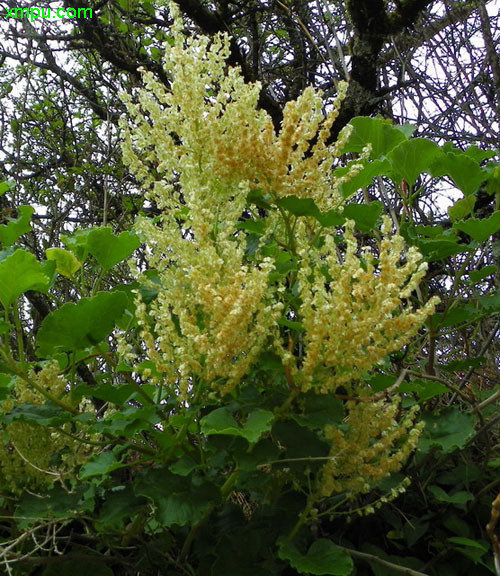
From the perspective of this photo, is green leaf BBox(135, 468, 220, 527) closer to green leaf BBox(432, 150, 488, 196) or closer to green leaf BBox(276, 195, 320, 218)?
green leaf BBox(276, 195, 320, 218)

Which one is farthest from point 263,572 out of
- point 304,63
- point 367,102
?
point 304,63

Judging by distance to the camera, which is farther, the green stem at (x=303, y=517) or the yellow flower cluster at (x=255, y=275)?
the green stem at (x=303, y=517)

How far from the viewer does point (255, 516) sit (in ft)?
3.89

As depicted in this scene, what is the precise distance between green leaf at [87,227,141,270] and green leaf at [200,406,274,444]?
1.64ft

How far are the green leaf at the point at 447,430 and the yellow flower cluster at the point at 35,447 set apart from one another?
2.25 feet

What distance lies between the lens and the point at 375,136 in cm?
147

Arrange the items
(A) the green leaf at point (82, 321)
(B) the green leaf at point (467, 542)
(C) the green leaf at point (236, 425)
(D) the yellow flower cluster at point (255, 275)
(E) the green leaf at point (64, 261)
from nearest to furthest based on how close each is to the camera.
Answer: (C) the green leaf at point (236, 425) → (D) the yellow flower cluster at point (255, 275) → (A) the green leaf at point (82, 321) → (B) the green leaf at point (467, 542) → (E) the green leaf at point (64, 261)

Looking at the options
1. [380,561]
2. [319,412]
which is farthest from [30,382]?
[380,561]

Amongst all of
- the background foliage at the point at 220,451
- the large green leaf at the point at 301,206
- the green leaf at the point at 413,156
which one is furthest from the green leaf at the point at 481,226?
the large green leaf at the point at 301,206

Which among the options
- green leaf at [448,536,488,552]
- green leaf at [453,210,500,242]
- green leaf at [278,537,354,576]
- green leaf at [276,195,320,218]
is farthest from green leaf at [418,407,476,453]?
green leaf at [276,195,320,218]

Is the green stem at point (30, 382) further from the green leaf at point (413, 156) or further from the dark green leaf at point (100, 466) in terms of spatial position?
the green leaf at point (413, 156)

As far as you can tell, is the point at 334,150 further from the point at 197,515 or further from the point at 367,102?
the point at 367,102

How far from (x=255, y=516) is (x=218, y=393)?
0.86 feet

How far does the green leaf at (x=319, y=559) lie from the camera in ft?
3.14
